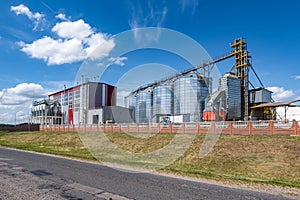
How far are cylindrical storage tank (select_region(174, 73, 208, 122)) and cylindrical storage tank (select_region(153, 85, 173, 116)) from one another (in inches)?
94.2

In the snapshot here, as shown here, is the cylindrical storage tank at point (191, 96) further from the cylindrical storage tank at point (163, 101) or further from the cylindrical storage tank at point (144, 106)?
the cylindrical storage tank at point (144, 106)

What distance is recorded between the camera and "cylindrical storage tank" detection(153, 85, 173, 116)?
46.7m

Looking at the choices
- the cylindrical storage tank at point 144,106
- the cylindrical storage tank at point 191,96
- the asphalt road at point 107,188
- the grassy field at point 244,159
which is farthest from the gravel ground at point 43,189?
the cylindrical storage tank at point 144,106

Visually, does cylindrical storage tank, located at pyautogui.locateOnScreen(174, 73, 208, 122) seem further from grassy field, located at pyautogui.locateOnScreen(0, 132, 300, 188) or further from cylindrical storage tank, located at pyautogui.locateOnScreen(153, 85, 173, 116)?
grassy field, located at pyautogui.locateOnScreen(0, 132, 300, 188)

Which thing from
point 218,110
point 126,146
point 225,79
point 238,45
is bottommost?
point 126,146

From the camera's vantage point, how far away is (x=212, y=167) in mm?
14984

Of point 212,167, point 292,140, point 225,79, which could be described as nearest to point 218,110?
point 225,79

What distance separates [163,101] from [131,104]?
1110cm

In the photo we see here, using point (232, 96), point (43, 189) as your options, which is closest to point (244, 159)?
point (43, 189)

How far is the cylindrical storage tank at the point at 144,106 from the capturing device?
50250 millimetres

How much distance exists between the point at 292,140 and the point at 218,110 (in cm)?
1946

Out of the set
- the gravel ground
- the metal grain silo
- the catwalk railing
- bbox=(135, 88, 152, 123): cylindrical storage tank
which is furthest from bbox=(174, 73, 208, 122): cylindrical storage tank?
the gravel ground

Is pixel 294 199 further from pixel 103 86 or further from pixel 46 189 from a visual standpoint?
pixel 103 86

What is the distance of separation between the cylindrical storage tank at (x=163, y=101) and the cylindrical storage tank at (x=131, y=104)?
19.2 feet
